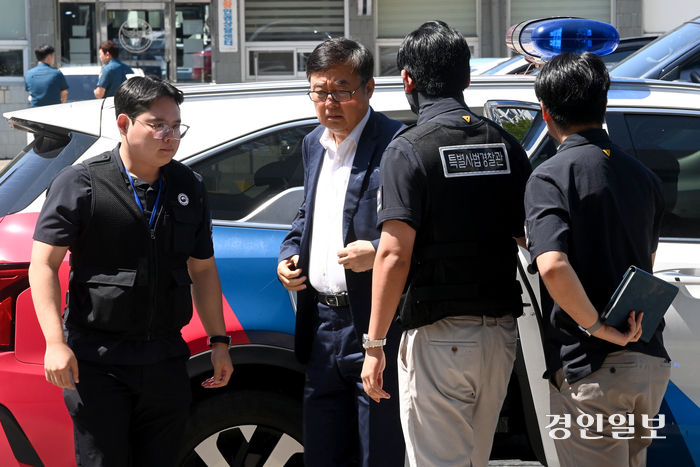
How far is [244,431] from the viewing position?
2.59m

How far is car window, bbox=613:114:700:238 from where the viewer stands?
2.70 m

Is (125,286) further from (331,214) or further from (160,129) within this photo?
(331,214)

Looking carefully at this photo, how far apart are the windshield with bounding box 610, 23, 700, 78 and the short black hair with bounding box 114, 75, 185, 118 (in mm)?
2372

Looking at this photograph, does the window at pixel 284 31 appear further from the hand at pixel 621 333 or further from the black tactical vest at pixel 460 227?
the hand at pixel 621 333

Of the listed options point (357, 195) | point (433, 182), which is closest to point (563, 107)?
point (433, 182)

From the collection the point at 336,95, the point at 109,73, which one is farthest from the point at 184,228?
the point at 109,73

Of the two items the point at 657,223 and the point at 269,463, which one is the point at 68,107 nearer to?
the point at 269,463

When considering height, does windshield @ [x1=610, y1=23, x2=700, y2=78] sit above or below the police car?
above

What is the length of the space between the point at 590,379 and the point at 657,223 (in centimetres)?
50

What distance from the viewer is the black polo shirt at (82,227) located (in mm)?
2061

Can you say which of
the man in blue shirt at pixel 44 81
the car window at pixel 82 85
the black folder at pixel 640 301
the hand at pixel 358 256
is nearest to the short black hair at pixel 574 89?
the black folder at pixel 640 301

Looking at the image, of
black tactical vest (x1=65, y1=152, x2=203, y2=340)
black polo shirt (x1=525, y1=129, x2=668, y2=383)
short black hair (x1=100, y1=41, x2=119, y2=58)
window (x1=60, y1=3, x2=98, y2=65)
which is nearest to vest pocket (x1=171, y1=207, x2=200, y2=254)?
black tactical vest (x1=65, y1=152, x2=203, y2=340)

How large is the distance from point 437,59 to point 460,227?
19.0 inches

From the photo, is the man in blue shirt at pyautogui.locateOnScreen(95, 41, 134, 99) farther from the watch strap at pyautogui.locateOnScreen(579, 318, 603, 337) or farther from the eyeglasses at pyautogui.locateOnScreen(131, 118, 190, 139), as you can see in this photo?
the watch strap at pyautogui.locateOnScreen(579, 318, 603, 337)
